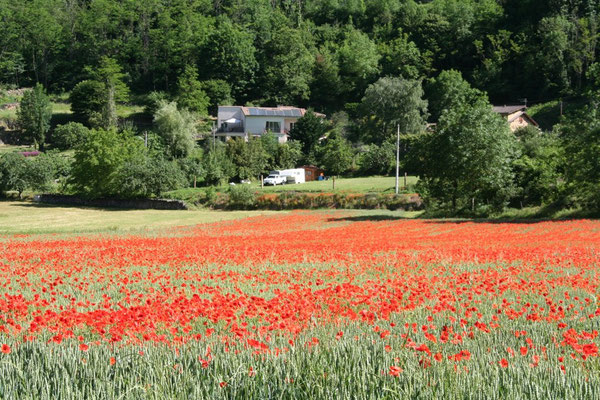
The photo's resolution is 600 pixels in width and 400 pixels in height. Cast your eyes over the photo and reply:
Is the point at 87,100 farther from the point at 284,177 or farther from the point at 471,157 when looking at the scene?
the point at 471,157

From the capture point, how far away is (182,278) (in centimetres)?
1385

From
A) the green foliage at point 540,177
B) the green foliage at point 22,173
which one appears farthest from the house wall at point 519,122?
the green foliage at point 22,173

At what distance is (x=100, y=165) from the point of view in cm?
7338

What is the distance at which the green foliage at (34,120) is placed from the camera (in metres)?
109

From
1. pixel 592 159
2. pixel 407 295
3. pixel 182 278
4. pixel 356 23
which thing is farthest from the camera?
pixel 356 23

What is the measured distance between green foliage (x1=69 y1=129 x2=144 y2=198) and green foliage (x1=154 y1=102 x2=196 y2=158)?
1802 centimetres

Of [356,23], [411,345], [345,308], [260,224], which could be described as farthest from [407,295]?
[356,23]

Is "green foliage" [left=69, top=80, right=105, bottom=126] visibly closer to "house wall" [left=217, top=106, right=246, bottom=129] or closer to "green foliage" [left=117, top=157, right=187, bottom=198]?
"house wall" [left=217, top=106, right=246, bottom=129]

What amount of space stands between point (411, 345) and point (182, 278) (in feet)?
29.6

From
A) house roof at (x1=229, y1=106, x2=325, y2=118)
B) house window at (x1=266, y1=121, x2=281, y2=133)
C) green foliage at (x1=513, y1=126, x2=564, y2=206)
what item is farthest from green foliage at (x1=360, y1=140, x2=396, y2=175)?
green foliage at (x1=513, y1=126, x2=564, y2=206)

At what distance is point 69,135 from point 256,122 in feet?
116

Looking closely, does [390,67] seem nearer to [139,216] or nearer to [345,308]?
[139,216]

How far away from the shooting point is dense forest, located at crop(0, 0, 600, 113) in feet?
379

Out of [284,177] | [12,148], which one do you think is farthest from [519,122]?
[12,148]
